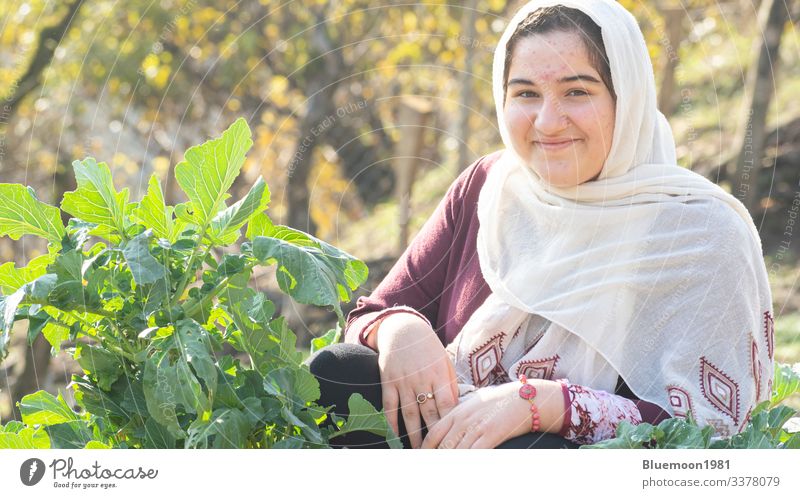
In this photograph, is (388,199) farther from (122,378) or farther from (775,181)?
(122,378)

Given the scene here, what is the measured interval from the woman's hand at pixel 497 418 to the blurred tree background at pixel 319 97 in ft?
8.10

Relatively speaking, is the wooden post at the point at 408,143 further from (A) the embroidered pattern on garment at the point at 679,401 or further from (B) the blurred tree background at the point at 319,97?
(A) the embroidered pattern on garment at the point at 679,401

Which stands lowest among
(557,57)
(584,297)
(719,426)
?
(719,426)

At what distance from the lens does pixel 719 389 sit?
1.74 meters

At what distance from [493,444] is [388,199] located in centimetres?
404

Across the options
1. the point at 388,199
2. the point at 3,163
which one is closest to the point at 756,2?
the point at 388,199

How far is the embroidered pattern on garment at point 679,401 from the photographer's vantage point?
173 centimetres

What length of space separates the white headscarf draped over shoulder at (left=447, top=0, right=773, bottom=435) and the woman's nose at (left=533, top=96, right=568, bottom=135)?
11cm

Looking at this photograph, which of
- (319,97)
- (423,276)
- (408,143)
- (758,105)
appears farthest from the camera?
(319,97)

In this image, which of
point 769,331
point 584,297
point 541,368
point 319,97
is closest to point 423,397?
point 541,368

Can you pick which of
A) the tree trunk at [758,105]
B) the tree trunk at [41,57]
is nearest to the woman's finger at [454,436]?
the tree trunk at [758,105]

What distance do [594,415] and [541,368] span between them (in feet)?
0.57

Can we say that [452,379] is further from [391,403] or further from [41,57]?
[41,57]

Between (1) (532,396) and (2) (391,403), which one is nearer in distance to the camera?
(1) (532,396)
